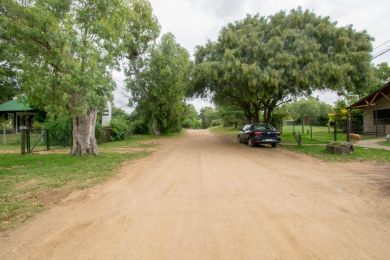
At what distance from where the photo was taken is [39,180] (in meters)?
9.05

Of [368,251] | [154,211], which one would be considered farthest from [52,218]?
[368,251]

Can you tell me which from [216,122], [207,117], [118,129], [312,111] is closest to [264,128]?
[118,129]

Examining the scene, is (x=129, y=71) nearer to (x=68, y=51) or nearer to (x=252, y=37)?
(x=252, y=37)

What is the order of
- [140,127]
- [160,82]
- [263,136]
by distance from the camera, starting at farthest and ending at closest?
[140,127] < [160,82] < [263,136]

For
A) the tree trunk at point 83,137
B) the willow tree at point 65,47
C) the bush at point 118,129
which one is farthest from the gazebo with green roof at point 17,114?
the willow tree at point 65,47

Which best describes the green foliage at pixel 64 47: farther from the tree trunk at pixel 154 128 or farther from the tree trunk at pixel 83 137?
the tree trunk at pixel 154 128

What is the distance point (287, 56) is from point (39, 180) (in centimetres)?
1397

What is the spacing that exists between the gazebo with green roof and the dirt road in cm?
2839

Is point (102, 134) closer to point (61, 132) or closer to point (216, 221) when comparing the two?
point (61, 132)

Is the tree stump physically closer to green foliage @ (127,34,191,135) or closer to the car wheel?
the car wheel

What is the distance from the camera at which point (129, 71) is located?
3431cm

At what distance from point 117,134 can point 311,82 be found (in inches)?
645

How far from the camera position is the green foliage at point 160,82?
32156mm

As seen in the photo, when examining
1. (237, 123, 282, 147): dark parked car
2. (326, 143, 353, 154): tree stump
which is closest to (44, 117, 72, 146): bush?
(237, 123, 282, 147): dark parked car
